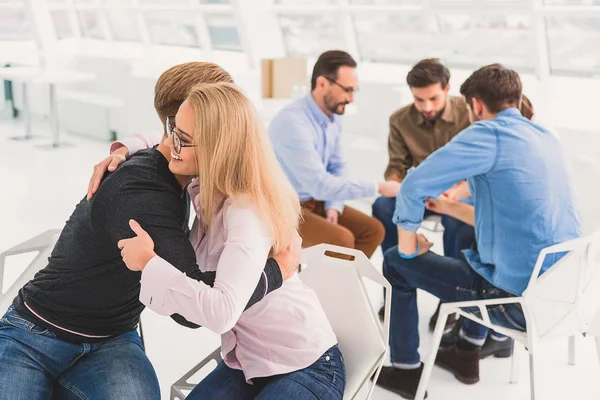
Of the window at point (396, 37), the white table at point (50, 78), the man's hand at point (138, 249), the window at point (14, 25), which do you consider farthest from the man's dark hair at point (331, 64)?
the window at point (14, 25)

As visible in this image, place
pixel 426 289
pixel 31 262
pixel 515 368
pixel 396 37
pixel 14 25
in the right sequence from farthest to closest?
pixel 14 25
pixel 396 37
pixel 515 368
pixel 426 289
pixel 31 262

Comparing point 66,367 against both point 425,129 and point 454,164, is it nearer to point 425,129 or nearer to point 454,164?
point 454,164

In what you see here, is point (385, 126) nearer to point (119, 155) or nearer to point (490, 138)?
point (490, 138)

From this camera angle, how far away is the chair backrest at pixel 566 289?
2.02 m

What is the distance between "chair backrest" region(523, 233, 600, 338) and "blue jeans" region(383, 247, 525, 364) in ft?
0.32

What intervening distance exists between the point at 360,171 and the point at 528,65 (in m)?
1.73

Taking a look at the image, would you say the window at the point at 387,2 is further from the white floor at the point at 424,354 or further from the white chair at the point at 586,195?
the white chair at the point at 586,195

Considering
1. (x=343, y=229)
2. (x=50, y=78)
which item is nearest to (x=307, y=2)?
(x=50, y=78)

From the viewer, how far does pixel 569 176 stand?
225cm

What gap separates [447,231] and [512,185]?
98 cm

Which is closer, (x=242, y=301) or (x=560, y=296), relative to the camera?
(x=242, y=301)

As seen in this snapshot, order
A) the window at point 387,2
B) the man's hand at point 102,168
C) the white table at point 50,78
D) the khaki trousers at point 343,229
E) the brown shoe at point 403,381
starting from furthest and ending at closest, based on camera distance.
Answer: the white table at point 50,78 → the window at point 387,2 → the khaki trousers at point 343,229 → the brown shoe at point 403,381 → the man's hand at point 102,168

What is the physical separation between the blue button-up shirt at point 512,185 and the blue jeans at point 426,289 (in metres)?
0.08

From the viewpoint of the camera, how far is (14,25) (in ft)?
32.6
